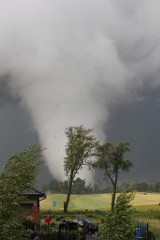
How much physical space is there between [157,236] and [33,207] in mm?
19345

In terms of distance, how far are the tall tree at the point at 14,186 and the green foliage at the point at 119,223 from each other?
150 inches

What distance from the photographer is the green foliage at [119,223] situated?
18.9 metres

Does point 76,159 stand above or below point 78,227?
above

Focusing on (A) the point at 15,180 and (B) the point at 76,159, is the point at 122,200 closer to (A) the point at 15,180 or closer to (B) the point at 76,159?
(A) the point at 15,180

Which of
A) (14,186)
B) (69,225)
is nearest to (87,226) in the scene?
(69,225)

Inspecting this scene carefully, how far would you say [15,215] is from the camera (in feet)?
61.9

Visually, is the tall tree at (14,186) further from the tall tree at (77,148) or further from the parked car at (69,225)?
the tall tree at (77,148)

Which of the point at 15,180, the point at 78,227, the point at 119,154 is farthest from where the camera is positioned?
the point at 119,154

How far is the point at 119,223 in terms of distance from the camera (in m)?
19.0

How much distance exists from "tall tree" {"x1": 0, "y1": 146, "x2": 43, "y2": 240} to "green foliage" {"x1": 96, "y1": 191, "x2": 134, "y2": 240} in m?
3.81

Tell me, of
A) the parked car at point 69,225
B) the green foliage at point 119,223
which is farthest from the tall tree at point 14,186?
the parked car at point 69,225

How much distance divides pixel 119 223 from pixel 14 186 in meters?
4.94

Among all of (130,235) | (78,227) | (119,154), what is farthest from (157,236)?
(119,154)

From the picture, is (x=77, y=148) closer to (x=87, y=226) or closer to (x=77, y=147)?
(x=77, y=147)
